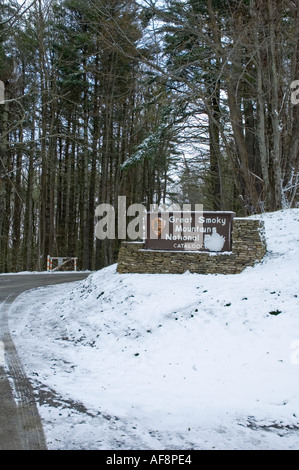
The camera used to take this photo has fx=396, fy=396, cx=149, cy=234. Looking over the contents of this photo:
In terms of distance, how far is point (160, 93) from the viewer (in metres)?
16.0

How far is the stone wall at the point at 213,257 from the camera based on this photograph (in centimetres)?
1012

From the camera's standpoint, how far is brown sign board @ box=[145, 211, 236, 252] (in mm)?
10461

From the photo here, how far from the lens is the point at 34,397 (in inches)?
201

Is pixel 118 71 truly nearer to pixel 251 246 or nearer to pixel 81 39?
pixel 81 39

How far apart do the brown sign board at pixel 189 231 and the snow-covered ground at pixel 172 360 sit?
3.22 ft

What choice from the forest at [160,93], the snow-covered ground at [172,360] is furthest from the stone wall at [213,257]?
the forest at [160,93]

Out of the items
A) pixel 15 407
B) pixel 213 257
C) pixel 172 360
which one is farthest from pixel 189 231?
pixel 15 407

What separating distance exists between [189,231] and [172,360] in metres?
4.77

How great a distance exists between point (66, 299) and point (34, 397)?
6592 millimetres

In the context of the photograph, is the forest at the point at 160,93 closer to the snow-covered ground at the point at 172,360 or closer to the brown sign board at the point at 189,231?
the brown sign board at the point at 189,231

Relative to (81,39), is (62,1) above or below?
above

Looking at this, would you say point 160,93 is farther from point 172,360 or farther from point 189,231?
point 172,360

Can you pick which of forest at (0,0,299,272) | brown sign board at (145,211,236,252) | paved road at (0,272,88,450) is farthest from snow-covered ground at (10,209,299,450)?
forest at (0,0,299,272)

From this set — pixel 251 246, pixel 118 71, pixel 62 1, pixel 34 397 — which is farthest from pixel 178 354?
pixel 62 1
